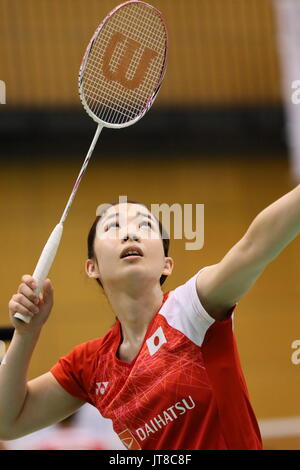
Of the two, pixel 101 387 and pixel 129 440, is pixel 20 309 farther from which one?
pixel 129 440

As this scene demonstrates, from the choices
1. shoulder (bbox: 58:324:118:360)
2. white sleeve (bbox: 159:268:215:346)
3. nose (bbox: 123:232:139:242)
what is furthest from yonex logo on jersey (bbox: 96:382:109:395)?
nose (bbox: 123:232:139:242)

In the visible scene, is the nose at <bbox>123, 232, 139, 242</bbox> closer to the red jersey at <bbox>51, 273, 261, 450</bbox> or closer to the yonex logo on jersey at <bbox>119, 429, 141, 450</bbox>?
the red jersey at <bbox>51, 273, 261, 450</bbox>

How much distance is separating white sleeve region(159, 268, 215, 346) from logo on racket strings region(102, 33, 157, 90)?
98 centimetres

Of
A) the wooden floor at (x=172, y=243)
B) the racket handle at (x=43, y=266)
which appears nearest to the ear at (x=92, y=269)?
the racket handle at (x=43, y=266)

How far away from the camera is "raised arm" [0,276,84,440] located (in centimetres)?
259

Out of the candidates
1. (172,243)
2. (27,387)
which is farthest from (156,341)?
(172,243)

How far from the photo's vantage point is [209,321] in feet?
7.97

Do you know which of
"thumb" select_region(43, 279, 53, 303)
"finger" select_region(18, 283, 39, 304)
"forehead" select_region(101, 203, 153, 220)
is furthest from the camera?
"forehead" select_region(101, 203, 153, 220)

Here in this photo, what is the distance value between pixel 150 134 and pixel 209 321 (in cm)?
511

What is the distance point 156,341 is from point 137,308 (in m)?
0.17

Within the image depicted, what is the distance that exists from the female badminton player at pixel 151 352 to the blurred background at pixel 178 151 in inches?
149

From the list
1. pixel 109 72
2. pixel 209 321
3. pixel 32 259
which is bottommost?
pixel 32 259
